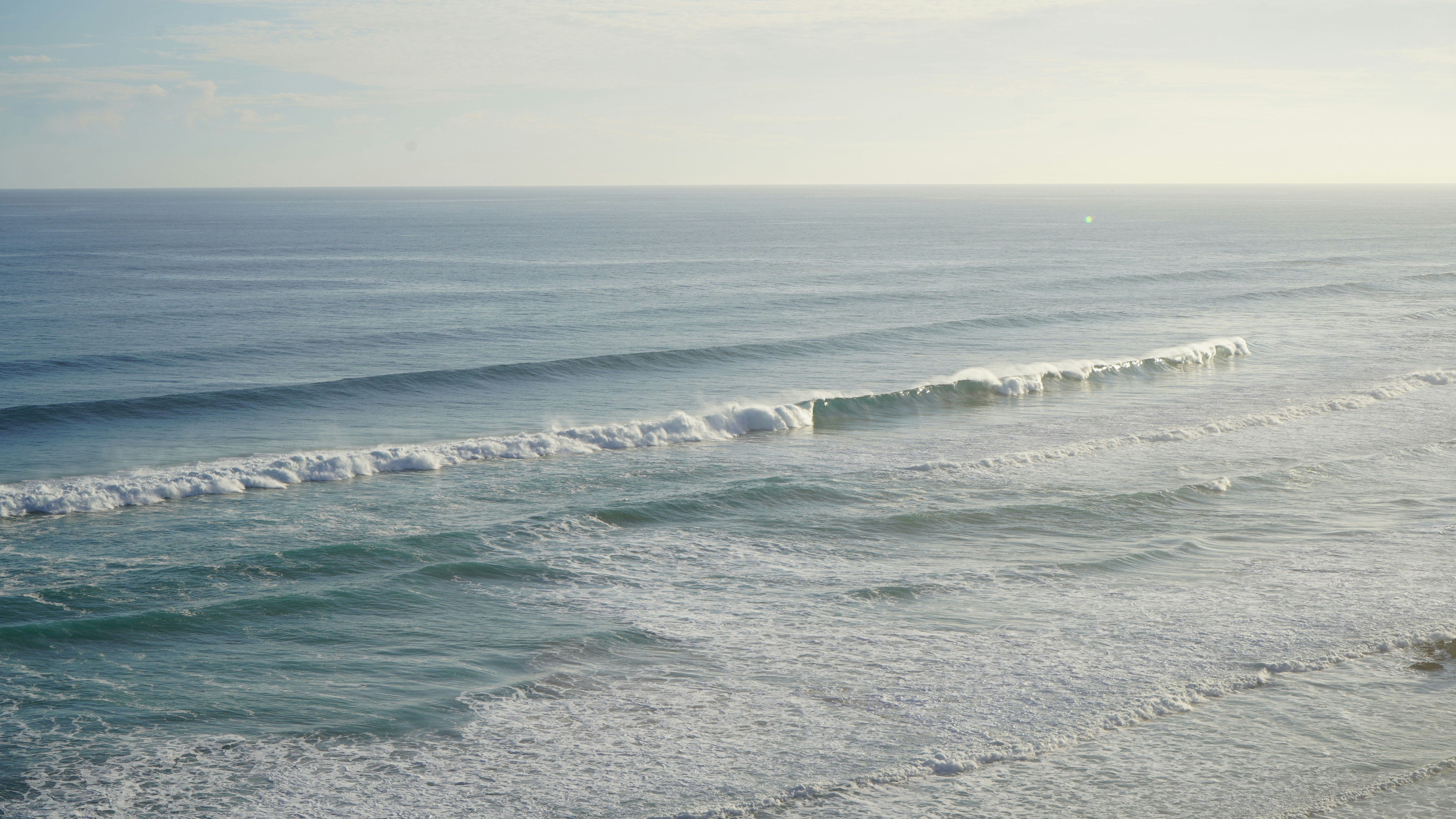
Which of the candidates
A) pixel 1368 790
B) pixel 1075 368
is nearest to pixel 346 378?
pixel 1075 368

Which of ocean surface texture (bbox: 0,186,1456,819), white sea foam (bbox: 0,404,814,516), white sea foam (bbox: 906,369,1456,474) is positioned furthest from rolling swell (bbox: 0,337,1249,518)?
white sea foam (bbox: 906,369,1456,474)

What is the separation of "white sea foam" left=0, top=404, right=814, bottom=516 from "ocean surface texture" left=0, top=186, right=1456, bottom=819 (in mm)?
112

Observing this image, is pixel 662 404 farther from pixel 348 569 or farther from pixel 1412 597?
pixel 1412 597

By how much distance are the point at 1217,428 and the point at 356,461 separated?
18928mm

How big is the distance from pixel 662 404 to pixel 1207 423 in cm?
1319

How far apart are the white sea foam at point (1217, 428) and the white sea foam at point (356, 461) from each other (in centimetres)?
561

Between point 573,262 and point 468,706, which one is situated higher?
point 573,262

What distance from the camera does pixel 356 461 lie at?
21.3 metres

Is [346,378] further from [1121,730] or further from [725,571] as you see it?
[1121,730]

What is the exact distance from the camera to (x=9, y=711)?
10438mm

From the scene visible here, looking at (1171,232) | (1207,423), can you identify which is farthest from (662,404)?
(1171,232)

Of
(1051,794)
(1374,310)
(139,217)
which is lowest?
(1051,794)

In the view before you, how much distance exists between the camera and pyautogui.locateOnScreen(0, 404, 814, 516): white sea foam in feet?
61.6

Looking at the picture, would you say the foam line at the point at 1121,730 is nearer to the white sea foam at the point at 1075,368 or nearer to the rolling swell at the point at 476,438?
the rolling swell at the point at 476,438
